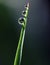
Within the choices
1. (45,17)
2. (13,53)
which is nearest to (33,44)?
(13,53)

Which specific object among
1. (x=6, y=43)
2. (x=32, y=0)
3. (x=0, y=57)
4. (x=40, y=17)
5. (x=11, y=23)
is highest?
(x=32, y=0)

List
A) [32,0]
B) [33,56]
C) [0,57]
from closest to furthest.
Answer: [0,57], [33,56], [32,0]

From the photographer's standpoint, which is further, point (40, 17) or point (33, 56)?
point (40, 17)

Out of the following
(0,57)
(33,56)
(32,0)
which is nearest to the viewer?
(0,57)

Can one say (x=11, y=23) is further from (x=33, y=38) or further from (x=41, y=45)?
(x=41, y=45)

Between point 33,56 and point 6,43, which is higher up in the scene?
point 6,43

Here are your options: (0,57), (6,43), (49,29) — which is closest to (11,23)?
(6,43)

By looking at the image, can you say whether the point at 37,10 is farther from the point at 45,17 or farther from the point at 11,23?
the point at 11,23
